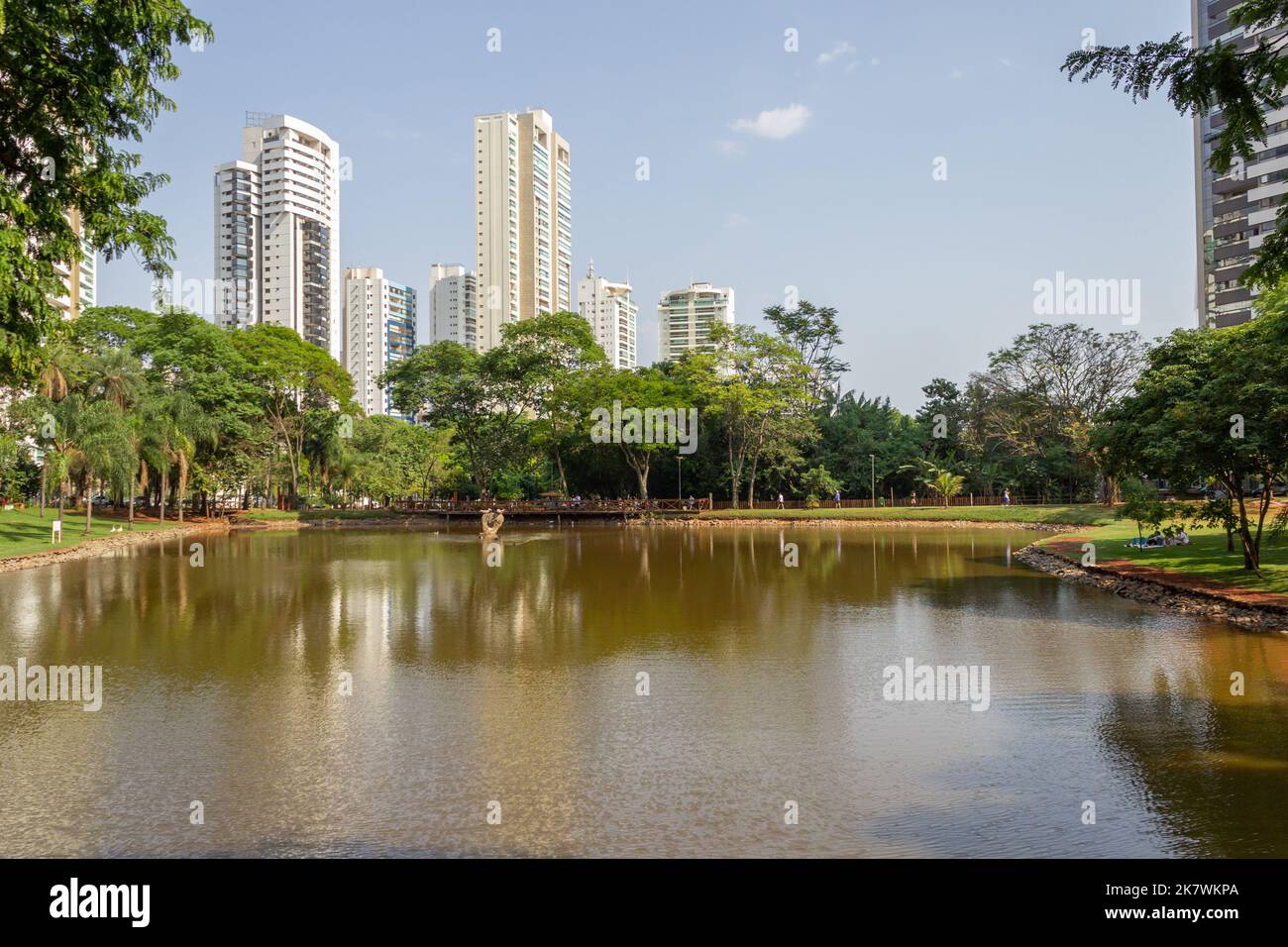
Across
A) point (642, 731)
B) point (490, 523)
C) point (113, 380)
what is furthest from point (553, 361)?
point (642, 731)

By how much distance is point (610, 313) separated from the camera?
142375 millimetres

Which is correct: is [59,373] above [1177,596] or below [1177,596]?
above

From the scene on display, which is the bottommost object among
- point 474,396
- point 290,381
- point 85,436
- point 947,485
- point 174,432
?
point 947,485

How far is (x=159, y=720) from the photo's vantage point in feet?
29.2

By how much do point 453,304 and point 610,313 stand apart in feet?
89.5

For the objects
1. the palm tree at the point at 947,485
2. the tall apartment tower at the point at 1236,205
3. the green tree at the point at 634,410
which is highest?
the tall apartment tower at the point at 1236,205

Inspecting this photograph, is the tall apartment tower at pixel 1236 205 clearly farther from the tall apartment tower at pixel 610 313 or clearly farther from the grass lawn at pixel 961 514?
the tall apartment tower at pixel 610 313

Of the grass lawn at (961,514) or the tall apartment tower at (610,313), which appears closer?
the grass lawn at (961,514)

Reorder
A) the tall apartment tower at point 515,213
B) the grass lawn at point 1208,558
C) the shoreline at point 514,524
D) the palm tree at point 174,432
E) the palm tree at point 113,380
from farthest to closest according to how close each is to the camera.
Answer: the tall apartment tower at point 515,213, the palm tree at point 174,432, the palm tree at point 113,380, the shoreline at point 514,524, the grass lawn at point 1208,558

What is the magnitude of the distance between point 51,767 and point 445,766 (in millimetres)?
3392

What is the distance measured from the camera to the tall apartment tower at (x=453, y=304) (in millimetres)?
124125

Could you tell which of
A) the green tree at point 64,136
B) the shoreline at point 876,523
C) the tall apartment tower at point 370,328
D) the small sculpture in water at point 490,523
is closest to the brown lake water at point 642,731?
the green tree at point 64,136

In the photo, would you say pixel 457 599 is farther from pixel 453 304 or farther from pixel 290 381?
pixel 453 304

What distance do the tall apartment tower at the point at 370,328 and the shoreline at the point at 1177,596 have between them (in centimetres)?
11623
